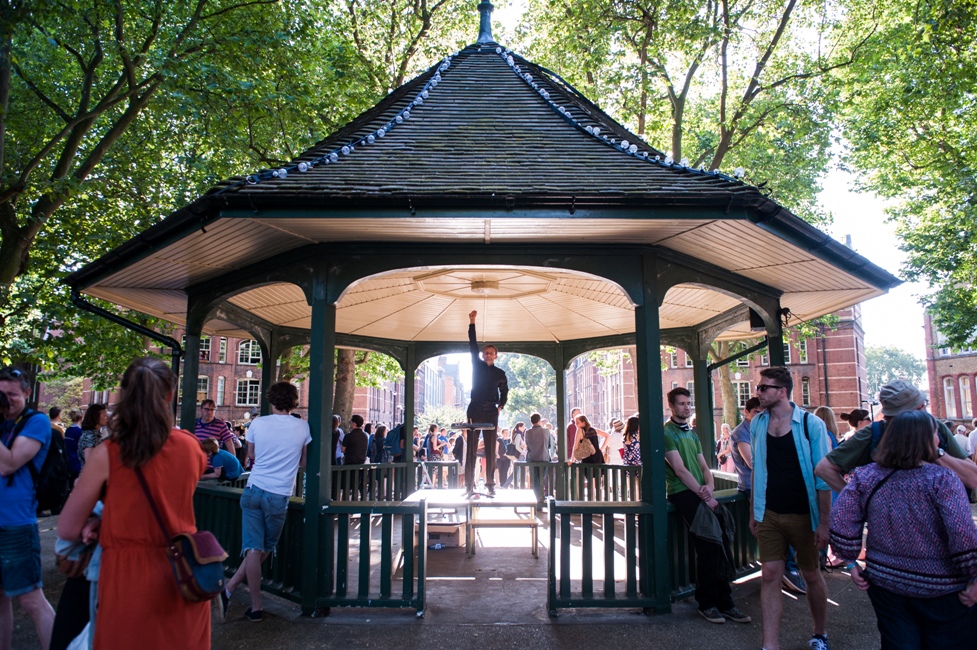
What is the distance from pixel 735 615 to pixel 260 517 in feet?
13.3

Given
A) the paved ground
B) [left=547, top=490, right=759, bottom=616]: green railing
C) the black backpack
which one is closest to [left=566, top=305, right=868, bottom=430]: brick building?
the paved ground

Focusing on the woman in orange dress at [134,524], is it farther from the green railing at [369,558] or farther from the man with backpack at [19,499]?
the green railing at [369,558]

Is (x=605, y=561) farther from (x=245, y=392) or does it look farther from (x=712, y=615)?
(x=245, y=392)

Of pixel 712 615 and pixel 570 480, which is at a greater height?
pixel 570 480

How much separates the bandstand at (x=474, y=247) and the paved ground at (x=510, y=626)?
0.17 m

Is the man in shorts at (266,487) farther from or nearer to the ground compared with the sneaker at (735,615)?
farther from the ground

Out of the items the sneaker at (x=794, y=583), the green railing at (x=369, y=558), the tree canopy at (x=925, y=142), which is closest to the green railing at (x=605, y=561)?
the green railing at (x=369, y=558)

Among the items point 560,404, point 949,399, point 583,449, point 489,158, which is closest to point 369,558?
point 489,158

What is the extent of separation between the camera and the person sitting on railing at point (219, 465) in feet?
26.1

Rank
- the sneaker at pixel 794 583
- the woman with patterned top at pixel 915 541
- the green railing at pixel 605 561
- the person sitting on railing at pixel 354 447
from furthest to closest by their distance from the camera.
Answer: the person sitting on railing at pixel 354 447 → the sneaker at pixel 794 583 → the green railing at pixel 605 561 → the woman with patterned top at pixel 915 541

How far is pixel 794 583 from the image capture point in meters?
6.84

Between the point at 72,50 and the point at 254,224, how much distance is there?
8991 millimetres

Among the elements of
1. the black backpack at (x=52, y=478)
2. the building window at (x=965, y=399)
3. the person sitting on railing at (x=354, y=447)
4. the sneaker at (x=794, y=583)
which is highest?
the building window at (x=965, y=399)

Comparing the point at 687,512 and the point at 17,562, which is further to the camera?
the point at 687,512
